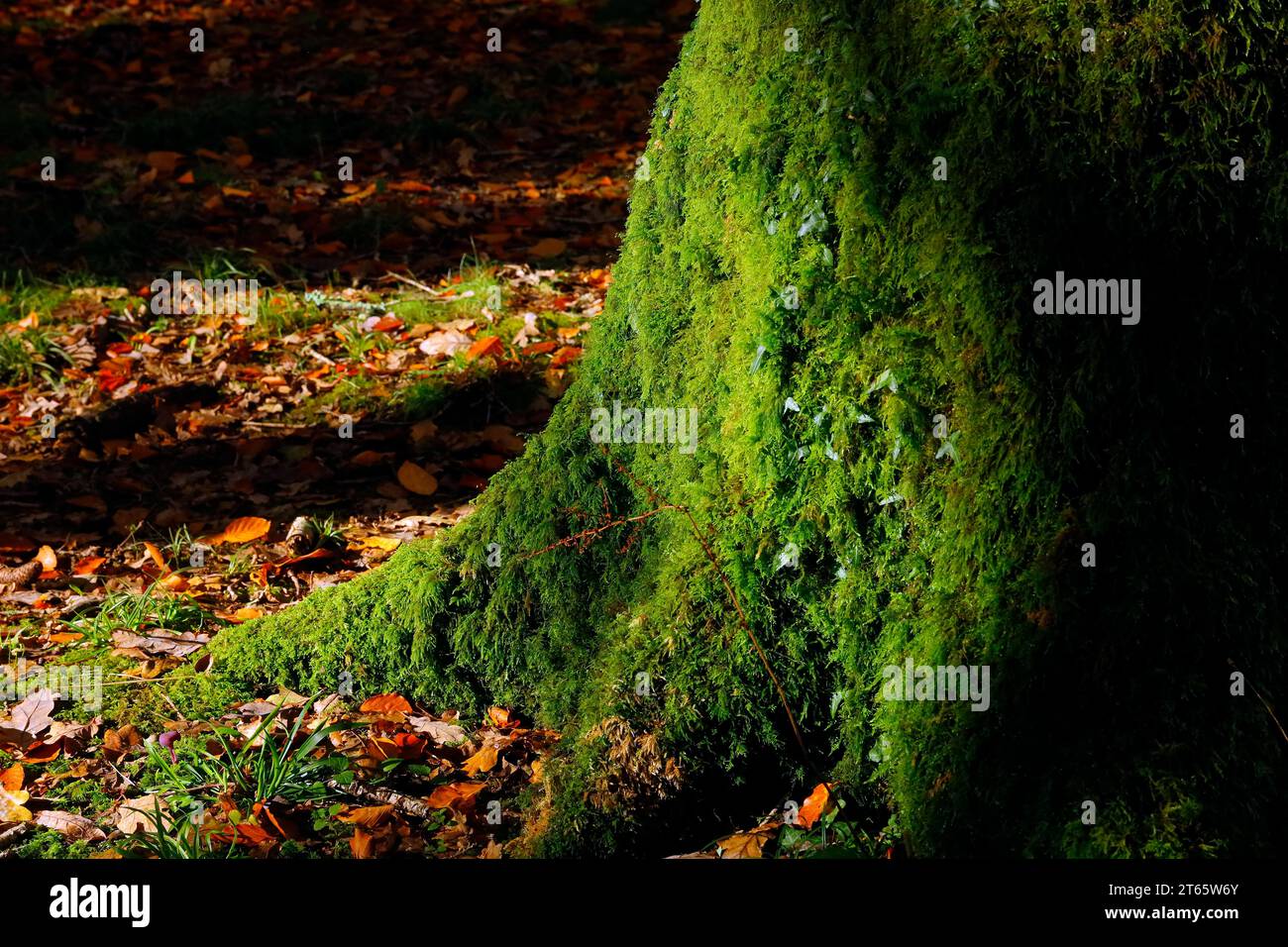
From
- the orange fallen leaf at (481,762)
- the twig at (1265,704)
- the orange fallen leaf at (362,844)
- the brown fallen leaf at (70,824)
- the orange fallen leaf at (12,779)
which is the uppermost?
the twig at (1265,704)

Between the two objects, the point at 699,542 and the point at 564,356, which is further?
the point at 564,356

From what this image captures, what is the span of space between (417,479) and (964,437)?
103 inches

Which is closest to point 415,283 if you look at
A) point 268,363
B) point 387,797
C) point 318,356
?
point 318,356

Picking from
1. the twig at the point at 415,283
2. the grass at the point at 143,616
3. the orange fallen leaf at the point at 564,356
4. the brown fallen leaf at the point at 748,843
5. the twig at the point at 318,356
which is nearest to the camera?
the brown fallen leaf at the point at 748,843

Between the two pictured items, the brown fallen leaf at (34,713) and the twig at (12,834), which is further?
the brown fallen leaf at (34,713)

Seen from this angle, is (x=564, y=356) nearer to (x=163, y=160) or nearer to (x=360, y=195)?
(x=360, y=195)

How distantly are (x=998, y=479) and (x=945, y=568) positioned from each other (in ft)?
0.71

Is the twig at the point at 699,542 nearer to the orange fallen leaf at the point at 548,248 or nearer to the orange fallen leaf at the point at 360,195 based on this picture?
the orange fallen leaf at the point at 548,248

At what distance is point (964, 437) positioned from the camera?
214 centimetres

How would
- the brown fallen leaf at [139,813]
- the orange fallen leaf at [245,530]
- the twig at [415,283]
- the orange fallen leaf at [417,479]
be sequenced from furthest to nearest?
the twig at [415,283] < the orange fallen leaf at [417,479] < the orange fallen leaf at [245,530] < the brown fallen leaf at [139,813]

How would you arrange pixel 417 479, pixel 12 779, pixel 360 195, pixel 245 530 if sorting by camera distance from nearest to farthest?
1. pixel 12 779
2. pixel 245 530
3. pixel 417 479
4. pixel 360 195

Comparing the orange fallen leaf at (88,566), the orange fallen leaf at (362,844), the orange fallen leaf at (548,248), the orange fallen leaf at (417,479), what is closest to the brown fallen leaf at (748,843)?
the orange fallen leaf at (362,844)

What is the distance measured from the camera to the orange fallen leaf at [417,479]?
14.1 ft

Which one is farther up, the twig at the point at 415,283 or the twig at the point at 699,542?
the twig at the point at 415,283
